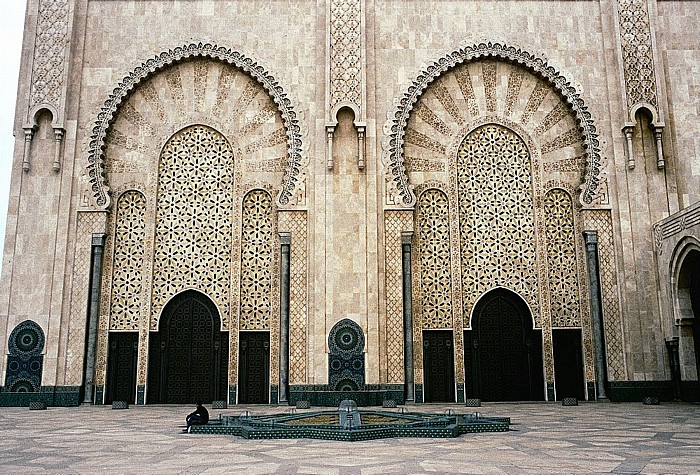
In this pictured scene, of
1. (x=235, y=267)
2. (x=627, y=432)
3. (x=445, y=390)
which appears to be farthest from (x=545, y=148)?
(x=627, y=432)

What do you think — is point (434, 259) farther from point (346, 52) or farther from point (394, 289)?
point (346, 52)

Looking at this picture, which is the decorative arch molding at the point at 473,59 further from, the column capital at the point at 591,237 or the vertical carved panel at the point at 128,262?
the vertical carved panel at the point at 128,262

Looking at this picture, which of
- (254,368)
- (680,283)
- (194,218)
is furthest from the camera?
(194,218)

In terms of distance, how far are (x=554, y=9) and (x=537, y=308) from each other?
4.72 meters

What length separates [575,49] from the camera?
10.6 metres

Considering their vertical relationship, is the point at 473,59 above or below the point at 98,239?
above

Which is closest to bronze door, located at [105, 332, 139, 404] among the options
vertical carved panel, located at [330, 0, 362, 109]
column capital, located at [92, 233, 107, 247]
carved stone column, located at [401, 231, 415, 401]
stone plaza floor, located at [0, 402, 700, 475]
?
column capital, located at [92, 233, 107, 247]

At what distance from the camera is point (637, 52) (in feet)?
34.2

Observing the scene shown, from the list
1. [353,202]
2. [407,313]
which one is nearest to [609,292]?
[407,313]

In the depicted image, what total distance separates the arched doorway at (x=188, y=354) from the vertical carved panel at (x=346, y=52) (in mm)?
3628

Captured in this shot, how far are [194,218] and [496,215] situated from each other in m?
4.53

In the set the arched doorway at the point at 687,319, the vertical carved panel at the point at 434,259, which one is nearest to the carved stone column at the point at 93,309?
the vertical carved panel at the point at 434,259

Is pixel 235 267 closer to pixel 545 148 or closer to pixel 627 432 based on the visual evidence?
pixel 545 148

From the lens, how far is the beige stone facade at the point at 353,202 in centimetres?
956
